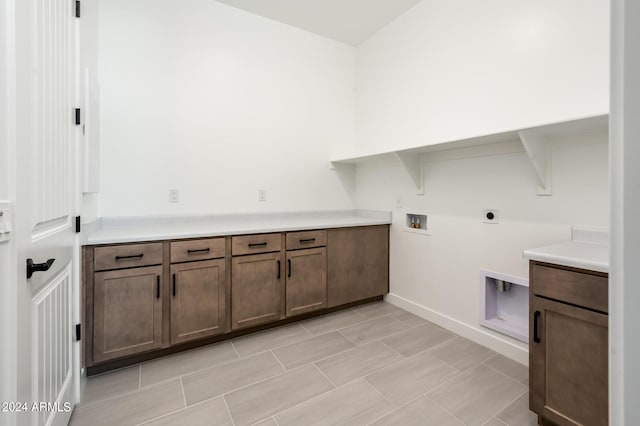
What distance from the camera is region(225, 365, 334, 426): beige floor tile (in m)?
1.52

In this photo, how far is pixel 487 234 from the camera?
2178 mm

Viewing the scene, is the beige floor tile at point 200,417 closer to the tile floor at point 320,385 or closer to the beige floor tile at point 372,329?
the tile floor at point 320,385

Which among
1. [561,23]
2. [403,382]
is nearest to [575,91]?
[561,23]

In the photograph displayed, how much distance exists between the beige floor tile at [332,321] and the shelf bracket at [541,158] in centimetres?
173

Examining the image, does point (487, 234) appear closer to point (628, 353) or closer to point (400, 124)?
point (400, 124)

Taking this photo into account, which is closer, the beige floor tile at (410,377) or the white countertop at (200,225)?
the beige floor tile at (410,377)

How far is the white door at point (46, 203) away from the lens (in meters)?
0.92

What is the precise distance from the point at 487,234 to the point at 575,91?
1020 mm

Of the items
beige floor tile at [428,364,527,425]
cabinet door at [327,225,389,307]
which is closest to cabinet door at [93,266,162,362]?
cabinet door at [327,225,389,307]

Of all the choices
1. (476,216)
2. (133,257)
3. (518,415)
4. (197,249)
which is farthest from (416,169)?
(133,257)

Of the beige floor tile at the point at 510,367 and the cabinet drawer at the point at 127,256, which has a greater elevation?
the cabinet drawer at the point at 127,256

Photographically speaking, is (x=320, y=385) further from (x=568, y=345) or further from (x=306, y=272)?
(x=568, y=345)

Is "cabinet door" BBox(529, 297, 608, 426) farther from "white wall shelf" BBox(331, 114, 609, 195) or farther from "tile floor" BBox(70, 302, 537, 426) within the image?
"white wall shelf" BBox(331, 114, 609, 195)

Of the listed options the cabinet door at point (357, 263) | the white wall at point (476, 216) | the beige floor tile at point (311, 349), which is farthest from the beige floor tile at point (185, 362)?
the white wall at point (476, 216)
